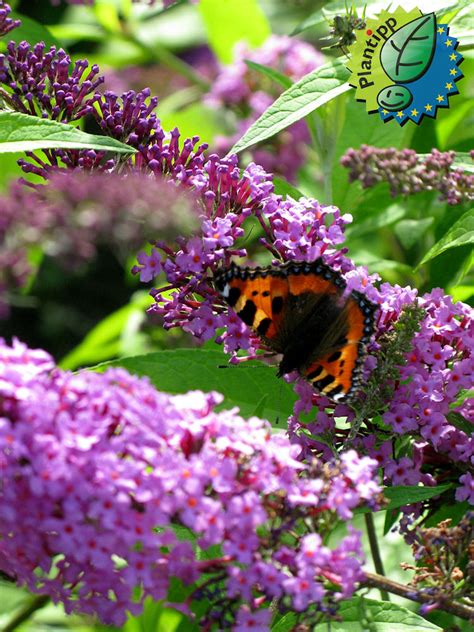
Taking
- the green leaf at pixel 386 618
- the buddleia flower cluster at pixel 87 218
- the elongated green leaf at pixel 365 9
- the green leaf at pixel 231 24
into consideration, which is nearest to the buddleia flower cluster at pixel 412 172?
the elongated green leaf at pixel 365 9

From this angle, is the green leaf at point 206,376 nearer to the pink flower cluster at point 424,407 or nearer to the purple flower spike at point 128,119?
the pink flower cluster at point 424,407

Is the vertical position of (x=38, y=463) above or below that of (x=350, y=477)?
below

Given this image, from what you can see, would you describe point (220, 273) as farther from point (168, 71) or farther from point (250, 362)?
point (168, 71)

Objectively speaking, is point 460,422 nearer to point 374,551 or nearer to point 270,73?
point 374,551

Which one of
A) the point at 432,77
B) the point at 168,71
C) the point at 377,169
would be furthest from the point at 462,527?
the point at 168,71

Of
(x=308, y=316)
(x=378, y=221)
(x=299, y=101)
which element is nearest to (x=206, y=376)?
(x=308, y=316)
